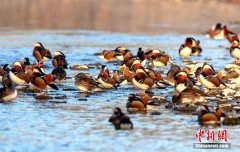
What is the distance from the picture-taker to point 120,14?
58.8 m

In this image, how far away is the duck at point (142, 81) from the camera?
20.0m

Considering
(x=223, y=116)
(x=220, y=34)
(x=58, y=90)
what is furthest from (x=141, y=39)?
(x=223, y=116)

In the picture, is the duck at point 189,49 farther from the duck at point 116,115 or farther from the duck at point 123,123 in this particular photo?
the duck at point 123,123

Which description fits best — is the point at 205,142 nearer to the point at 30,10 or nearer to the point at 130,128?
the point at 130,128

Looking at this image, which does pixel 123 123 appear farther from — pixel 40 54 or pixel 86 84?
pixel 40 54

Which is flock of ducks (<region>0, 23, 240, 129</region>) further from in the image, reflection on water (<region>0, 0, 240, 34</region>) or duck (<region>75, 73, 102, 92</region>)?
reflection on water (<region>0, 0, 240, 34</region>)

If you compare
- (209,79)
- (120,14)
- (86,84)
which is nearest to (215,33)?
(120,14)

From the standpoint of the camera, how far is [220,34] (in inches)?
1617

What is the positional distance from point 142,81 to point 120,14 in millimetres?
39083

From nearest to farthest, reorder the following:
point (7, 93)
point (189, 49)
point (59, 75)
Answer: point (7, 93), point (59, 75), point (189, 49)

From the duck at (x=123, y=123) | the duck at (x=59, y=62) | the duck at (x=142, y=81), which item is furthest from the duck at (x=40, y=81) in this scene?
the duck at (x=59, y=62)

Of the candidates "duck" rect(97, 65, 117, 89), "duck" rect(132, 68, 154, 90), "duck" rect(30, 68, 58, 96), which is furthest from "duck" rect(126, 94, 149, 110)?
"duck" rect(97, 65, 117, 89)

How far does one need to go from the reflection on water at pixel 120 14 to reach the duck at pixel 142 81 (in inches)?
1007

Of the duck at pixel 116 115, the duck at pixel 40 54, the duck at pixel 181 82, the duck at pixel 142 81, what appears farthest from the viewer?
the duck at pixel 40 54
